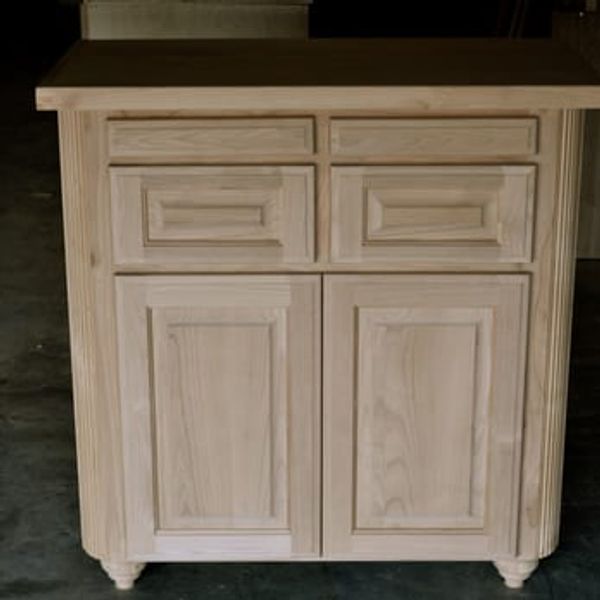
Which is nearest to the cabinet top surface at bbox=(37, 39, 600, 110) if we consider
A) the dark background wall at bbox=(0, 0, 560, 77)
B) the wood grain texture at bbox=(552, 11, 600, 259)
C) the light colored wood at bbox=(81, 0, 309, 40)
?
the light colored wood at bbox=(81, 0, 309, 40)

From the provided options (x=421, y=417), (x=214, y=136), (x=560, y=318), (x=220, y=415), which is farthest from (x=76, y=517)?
(x=560, y=318)

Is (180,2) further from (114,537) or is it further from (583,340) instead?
(114,537)

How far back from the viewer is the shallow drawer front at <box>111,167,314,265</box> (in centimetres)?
205

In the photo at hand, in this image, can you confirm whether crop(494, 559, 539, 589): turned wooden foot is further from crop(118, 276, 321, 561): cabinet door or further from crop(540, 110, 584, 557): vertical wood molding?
crop(118, 276, 321, 561): cabinet door

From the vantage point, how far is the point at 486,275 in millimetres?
2098

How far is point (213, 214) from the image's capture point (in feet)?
6.79

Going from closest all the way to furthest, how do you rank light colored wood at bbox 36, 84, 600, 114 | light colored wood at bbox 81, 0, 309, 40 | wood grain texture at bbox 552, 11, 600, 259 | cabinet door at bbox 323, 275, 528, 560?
light colored wood at bbox 36, 84, 600, 114
cabinet door at bbox 323, 275, 528, 560
light colored wood at bbox 81, 0, 309, 40
wood grain texture at bbox 552, 11, 600, 259

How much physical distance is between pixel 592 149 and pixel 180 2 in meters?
1.50

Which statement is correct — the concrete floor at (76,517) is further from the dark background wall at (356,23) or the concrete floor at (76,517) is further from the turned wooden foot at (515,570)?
the dark background wall at (356,23)

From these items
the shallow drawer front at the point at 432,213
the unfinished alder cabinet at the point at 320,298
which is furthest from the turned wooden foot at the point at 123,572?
the shallow drawer front at the point at 432,213

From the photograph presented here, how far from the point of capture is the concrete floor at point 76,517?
7.77ft

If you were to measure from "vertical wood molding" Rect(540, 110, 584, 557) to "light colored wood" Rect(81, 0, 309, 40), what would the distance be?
1866 mm

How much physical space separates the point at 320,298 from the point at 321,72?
38cm

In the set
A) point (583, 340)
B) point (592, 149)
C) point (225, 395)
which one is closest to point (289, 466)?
point (225, 395)
